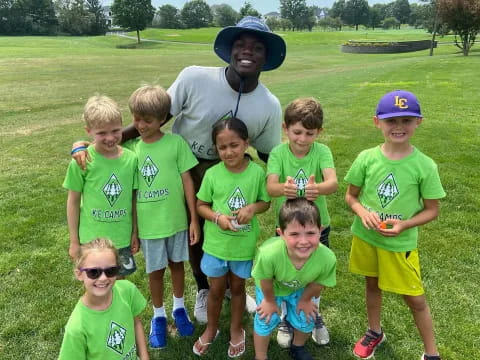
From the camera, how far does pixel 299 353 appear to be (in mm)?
3189

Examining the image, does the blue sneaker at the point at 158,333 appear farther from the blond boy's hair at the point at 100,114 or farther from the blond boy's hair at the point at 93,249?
the blond boy's hair at the point at 100,114

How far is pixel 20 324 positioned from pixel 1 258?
1.35 metres

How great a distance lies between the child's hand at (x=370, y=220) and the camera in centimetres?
281

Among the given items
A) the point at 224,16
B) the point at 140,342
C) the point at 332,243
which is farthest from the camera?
the point at 224,16

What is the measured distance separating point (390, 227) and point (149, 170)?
5.69 feet

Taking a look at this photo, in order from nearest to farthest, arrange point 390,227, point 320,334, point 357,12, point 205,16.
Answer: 1. point 390,227
2. point 320,334
3. point 205,16
4. point 357,12

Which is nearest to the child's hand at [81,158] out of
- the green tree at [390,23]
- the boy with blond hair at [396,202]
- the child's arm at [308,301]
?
the child's arm at [308,301]

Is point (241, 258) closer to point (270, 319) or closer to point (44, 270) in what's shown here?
point (270, 319)

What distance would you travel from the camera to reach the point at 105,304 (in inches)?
93.0

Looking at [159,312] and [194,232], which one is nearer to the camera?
[194,232]

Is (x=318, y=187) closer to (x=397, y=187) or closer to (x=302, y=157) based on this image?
(x=302, y=157)

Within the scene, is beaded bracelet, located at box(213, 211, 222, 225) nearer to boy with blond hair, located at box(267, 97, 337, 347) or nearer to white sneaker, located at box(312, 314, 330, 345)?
boy with blond hair, located at box(267, 97, 337, 347)

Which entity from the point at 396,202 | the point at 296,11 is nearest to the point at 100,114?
the point at 396,202

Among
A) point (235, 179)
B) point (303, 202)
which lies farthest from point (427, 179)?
point (235, 179)
